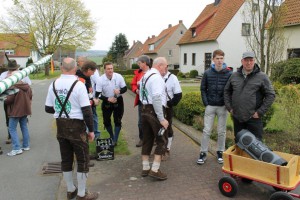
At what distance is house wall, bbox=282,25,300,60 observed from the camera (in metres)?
17.0

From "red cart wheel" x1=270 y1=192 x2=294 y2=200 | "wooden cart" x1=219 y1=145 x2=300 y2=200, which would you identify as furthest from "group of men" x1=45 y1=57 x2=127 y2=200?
"red cart wheel" x1=270 y1=192 x2=294 y2=200

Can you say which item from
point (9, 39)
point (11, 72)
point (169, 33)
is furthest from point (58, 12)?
point (11, 72)

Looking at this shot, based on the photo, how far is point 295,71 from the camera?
14547 millimetres

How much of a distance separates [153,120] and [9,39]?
4225cm

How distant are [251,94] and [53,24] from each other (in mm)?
40199

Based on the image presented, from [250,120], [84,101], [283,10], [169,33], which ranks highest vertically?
[169,33]

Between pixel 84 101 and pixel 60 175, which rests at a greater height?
pixel 84 101

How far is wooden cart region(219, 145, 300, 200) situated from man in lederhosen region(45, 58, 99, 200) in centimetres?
203

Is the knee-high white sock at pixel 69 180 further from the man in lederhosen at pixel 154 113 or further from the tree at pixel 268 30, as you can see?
the tree at pixel 268 30

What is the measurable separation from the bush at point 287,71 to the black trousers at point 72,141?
43.6 feet

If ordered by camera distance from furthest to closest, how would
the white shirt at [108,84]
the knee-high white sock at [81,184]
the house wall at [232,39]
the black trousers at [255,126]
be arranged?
the house wall at [232,39] < the white shirt at [108,84] < the black trousers at [255,126] < the knee-high white sock at [81,184]

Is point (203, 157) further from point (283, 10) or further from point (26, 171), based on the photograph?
point (283, 10)

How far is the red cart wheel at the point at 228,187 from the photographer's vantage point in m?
4.23

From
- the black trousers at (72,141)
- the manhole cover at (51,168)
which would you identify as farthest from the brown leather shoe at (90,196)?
the manhole cover at (51,168)
